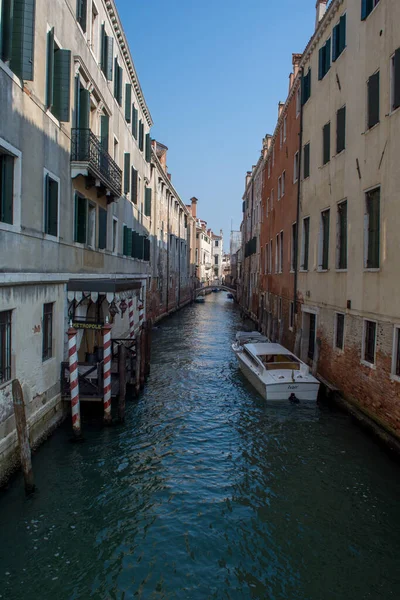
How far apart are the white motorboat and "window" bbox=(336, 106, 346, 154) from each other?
5374 millimetres

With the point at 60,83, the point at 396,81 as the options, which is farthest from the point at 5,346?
the point at 396,81

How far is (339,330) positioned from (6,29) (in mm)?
8874

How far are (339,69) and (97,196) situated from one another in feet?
22.2

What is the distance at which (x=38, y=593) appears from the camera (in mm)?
4711

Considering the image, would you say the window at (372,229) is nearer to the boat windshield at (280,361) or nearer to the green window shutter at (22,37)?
the boat windshield at (280,361)

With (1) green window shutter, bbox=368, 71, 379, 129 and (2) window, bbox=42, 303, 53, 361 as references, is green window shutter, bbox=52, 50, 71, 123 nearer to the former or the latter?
(2) window, bbox=42, 303, 53, 361

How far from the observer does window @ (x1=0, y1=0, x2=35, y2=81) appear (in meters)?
6.62

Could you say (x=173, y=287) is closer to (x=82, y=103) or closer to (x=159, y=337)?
(x=159, y=337)

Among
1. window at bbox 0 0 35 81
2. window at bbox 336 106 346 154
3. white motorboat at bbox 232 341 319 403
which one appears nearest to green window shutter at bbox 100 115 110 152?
window at bbox 0 0 35 81

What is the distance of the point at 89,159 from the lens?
10336mm

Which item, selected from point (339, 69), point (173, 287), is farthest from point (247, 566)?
point (173, 287)

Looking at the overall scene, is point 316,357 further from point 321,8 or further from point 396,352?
point 321,8

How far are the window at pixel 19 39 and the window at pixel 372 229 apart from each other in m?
6.52

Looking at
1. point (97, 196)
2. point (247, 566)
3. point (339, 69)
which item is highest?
point (339, 69)
